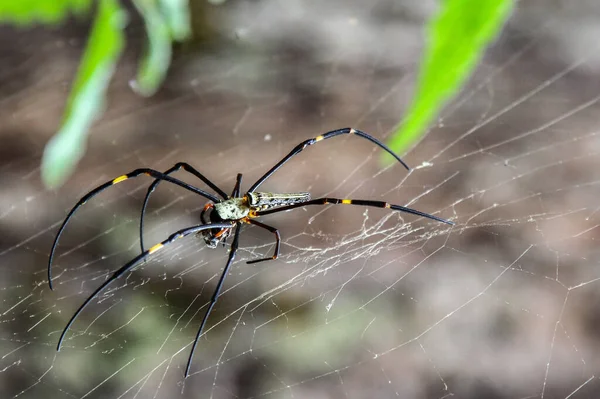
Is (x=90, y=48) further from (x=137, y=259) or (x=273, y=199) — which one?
(x=273, y=199)

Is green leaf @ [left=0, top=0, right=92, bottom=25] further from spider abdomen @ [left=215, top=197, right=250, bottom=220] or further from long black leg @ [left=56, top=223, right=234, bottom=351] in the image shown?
spider abdomen @ [left=215, top=197, right=250, bottom=220]

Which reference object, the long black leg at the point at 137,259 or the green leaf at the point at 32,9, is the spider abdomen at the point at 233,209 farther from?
the green leaf at the point at 32,9

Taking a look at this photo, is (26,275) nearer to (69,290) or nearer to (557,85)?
(69,290)

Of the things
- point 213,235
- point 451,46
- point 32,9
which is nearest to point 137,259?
point 213,235

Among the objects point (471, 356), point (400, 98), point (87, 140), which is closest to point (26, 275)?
point (87, 140)

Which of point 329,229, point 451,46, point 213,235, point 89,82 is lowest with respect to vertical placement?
point 451,46

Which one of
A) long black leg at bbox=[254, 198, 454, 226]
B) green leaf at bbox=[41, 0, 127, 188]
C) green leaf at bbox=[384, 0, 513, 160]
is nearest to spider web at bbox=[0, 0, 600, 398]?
long black leg at bbox=[254, 198, 454, 226]
